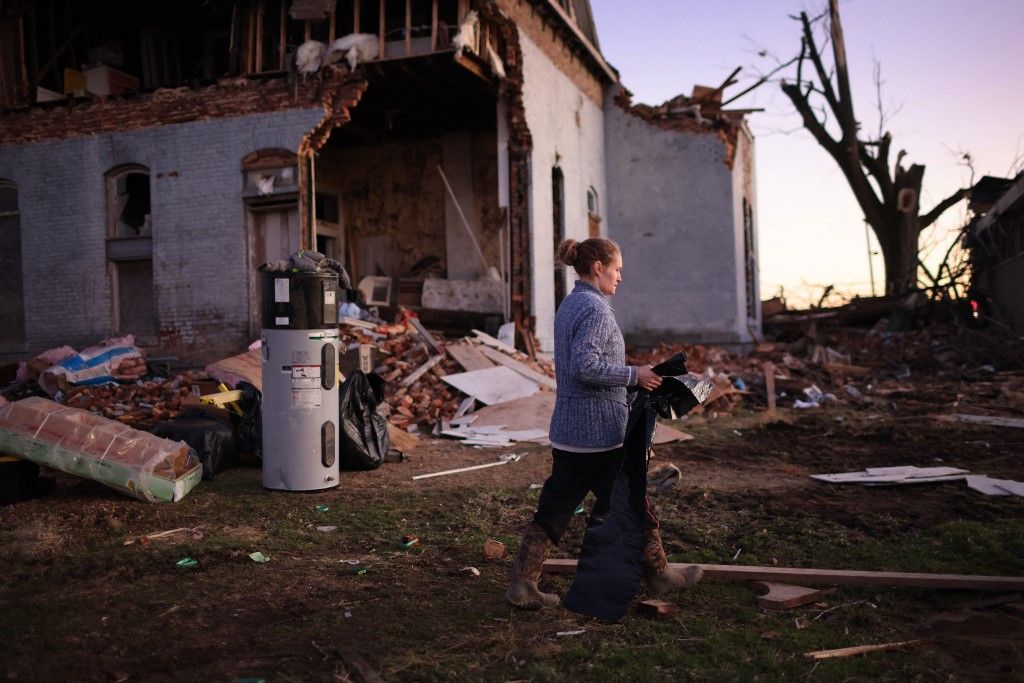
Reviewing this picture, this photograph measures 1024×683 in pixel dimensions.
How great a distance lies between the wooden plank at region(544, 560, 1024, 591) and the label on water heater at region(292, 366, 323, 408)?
3.38 meters

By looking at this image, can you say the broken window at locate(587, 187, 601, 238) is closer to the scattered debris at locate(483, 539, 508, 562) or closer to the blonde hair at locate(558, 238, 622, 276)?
the scattered debris at locate(483, 539, 508, 562)

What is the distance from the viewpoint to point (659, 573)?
3771mm

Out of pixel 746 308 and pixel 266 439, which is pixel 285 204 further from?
pixel 746 308

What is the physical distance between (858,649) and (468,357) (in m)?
8.72

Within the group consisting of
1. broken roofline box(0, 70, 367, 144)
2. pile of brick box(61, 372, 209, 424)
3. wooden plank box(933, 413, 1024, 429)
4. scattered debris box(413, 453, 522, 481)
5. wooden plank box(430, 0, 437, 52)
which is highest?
wooden plank box(430, 0, 437, 52)

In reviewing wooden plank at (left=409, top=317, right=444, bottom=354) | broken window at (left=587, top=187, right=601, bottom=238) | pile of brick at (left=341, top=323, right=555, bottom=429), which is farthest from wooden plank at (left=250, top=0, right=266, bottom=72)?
broken window at (left=587, top=187, right=601, bottom=238)

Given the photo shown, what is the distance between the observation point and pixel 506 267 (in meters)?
14.0

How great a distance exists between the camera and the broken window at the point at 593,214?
685 inches

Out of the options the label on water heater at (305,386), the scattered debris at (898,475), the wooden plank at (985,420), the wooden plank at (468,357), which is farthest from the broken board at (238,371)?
the wooden plank at (985,420)

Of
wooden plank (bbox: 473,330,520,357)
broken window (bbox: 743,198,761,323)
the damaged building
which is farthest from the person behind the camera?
broken window (bbox: 743,198,761,323)

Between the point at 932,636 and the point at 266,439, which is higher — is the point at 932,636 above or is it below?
below

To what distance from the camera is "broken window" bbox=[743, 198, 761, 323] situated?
20.1 m

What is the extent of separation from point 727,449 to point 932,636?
5250 mm

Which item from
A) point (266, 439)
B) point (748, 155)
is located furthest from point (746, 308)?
point (266, 439)
